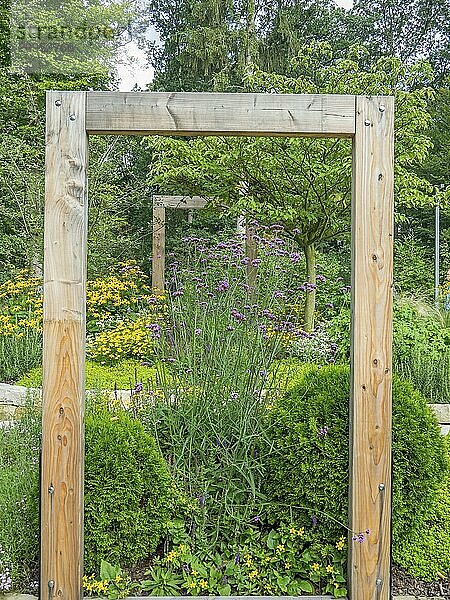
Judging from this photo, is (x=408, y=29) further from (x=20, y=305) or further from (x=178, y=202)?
(x=20, y=305)

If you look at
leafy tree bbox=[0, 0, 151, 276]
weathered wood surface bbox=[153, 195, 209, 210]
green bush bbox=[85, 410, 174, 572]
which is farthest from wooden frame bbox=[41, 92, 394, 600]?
leafy tree bbox=[0, 0, 151, 276]

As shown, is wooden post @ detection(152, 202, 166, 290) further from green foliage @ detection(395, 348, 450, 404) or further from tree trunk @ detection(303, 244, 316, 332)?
green foliage @ detection(395, 348, 450, 404)

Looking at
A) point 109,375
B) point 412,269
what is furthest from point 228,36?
point 109,375

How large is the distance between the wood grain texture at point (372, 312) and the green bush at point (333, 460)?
0.17 metres

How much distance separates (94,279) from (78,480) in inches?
234

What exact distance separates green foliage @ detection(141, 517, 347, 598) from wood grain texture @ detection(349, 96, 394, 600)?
0.25 metres

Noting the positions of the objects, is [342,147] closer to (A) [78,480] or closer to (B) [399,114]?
(B) [399,114]

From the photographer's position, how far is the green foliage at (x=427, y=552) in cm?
250

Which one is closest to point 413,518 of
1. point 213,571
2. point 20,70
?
point 213,571

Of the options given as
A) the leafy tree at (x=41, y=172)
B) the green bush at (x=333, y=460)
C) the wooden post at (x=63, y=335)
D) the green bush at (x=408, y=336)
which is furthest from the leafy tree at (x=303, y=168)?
the wooden post at (x=63, y=335)

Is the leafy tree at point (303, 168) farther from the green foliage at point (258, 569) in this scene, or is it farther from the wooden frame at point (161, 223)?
the green foliage at point (258, 569)

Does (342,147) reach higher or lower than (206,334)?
higher

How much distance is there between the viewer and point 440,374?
15.9ft

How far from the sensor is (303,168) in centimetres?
633
